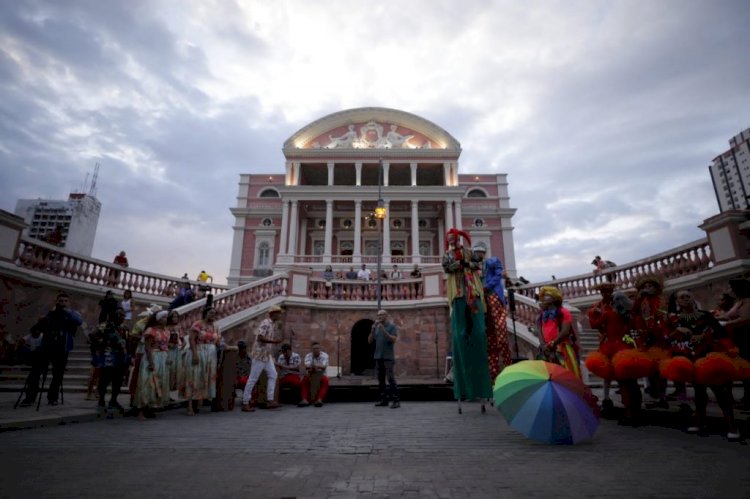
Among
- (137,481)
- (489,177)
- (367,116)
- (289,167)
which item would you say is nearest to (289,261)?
(289,167)

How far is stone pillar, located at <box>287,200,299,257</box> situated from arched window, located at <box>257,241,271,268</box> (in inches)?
142

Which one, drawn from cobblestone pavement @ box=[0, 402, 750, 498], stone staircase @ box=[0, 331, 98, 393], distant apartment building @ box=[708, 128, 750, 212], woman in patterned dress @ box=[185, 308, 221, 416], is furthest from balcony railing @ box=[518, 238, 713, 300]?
distant apartment building @ box=[708, 128, 750, 212]

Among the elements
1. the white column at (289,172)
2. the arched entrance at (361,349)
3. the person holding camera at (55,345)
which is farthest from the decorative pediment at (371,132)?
the person holding camera at (55,345)

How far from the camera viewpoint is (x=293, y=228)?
31.1m

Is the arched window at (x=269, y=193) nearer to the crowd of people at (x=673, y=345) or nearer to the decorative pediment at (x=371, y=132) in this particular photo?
the decorative pediment at (x=371, y=132)

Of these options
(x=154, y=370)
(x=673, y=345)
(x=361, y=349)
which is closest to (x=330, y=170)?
(x=361, y=349)

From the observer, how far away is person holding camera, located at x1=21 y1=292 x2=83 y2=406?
6371 mm

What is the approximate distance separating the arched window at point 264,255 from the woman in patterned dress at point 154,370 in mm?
27405

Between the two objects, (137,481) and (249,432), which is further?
(249,432)

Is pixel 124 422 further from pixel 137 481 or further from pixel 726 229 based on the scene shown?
pixel 726 229

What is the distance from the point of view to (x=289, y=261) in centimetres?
2888

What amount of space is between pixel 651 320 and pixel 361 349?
11303mm

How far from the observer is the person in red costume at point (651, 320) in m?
4.51

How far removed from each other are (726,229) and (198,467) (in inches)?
465
